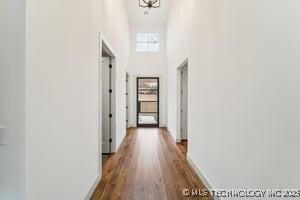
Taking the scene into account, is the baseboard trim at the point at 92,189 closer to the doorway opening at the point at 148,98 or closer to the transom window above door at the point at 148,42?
the doorway opening at the point at 148,98

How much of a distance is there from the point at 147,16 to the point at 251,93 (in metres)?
8.07

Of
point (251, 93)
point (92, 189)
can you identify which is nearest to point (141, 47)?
point (92, 189)

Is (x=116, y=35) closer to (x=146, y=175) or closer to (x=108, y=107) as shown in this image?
(x=108, y=107)

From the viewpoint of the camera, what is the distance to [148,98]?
10.5 metres

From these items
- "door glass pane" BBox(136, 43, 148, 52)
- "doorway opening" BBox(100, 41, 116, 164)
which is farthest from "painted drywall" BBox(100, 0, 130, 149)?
"door glass pane" BBox(136, 43, 148, 52)

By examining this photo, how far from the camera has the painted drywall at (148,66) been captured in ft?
33.8

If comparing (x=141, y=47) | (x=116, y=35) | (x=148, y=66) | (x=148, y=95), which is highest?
(x=141, y=47)

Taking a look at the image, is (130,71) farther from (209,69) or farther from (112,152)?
(209,69)

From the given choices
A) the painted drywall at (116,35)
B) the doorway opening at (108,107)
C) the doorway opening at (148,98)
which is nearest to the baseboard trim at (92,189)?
the doorway opening at (108,107)

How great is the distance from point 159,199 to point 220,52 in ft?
6.66

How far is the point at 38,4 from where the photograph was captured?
1603mm

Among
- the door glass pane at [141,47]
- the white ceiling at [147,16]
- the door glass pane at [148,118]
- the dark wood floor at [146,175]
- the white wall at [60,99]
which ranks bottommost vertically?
the dark wood floor at [146,175]

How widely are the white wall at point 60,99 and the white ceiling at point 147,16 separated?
5.08 metres

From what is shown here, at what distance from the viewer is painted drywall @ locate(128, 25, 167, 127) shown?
1030 centimetres
